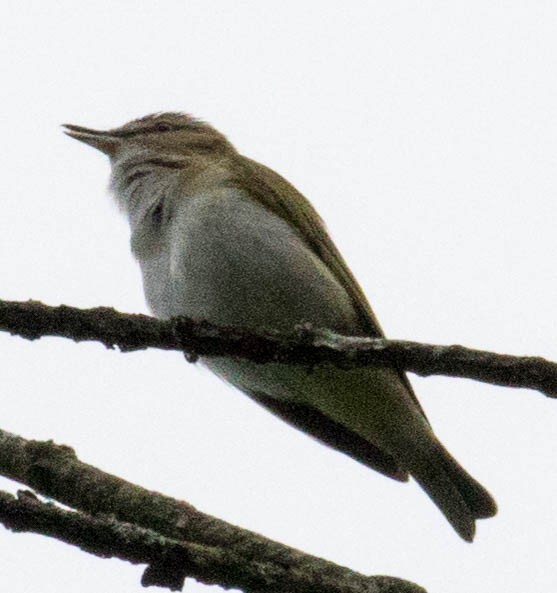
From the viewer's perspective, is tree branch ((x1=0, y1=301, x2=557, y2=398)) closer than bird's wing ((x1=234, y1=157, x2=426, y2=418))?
Yes

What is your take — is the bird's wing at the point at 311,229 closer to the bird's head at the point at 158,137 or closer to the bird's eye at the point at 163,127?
the bird's head at the point at 158,137

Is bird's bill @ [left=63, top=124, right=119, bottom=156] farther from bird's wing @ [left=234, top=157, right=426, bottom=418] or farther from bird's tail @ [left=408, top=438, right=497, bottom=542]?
bird's tail @ [left=408, top=438, right=497, bottom=542]

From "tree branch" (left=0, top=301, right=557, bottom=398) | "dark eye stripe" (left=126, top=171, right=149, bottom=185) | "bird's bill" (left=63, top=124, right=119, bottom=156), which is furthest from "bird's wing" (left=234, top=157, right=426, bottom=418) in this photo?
"tree branch" (left=0, top=301, right=557, bottom=398)

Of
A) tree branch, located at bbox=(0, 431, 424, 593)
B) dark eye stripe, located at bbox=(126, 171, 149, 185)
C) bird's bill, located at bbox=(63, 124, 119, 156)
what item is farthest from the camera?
bird's bill, located at bbox=(63, 124, 119, 156)

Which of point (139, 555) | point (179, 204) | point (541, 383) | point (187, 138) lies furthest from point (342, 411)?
point (139, 555)

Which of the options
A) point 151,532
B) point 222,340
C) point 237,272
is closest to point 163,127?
point 237,272

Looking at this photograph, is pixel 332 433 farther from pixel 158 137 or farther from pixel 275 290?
pixel 158 137
